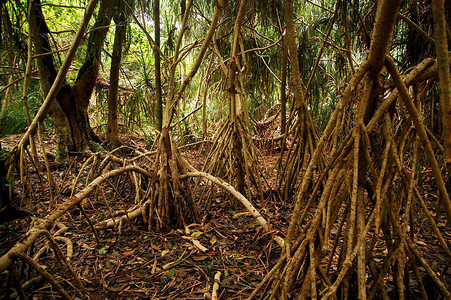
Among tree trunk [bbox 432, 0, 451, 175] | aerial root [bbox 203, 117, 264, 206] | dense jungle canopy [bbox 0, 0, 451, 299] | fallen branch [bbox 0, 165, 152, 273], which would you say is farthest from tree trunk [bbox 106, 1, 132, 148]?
tree trunk [bbox 432, 0, 451, 175]

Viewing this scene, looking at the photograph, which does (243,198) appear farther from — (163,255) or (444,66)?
(444,66)

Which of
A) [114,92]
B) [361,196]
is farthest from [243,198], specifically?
[114,92]

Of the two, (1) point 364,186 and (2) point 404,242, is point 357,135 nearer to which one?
(1) point 364,186

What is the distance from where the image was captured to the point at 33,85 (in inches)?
168

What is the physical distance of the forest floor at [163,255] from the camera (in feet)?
4.83

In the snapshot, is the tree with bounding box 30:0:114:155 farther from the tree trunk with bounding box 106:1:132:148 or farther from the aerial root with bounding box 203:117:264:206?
the aerial root with bounding box 203:117:264:206

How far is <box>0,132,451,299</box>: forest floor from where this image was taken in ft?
4.83

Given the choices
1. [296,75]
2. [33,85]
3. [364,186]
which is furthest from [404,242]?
[33,85]

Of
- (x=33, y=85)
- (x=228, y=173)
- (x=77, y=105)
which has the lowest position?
(x=228, y=173)

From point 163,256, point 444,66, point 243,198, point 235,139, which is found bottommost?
point 163,256

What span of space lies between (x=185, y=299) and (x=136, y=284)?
30 centimetres

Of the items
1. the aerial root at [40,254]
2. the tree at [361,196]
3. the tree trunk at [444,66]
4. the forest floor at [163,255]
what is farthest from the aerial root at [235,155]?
the tree trunk at [444,66]

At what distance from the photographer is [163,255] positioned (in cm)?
178

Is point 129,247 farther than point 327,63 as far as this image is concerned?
No
